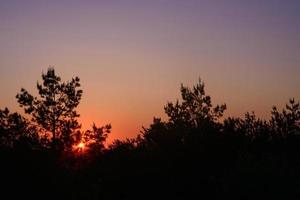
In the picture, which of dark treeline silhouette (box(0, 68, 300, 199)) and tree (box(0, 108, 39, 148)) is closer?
dark treeline silhouette (box(0, 68, 300, 199))

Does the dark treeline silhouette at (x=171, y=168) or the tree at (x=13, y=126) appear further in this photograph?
the tree at (x=13, y=126)

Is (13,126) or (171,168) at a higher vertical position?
(13,126)

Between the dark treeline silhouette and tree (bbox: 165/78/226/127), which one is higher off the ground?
tree (bbox: 165/78/226/127)

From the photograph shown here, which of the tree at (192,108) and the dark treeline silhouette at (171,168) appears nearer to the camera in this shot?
the dark treeline silhouette at (171,168)

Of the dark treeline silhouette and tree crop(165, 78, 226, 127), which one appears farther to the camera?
tree crop(165, 78, 226, 127)

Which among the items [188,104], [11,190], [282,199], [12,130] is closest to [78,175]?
[11,190]

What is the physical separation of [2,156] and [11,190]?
2.53 metres

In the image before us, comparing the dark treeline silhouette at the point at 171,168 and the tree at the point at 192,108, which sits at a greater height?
the tree at the point at 192,108

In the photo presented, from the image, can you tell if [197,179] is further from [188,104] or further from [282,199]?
[188,104]

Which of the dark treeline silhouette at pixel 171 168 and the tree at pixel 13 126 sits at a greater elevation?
the tree at pixel 13 126

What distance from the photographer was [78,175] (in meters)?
28.9

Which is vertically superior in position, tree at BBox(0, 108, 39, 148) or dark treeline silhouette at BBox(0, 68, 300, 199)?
tree at BBox(0, 108, 39, 148)

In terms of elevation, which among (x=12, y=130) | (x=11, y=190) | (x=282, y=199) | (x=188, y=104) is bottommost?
(x=282, y=199)

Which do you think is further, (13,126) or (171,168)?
(13,126)
